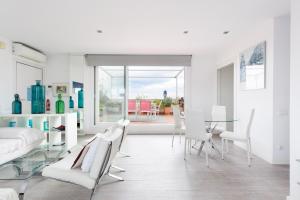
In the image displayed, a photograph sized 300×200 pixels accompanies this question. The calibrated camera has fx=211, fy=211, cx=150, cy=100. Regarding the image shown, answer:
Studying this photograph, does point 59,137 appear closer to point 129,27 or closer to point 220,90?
point 129,27

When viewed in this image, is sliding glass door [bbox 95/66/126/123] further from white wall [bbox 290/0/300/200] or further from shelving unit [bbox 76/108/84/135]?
white wall [bbox 290/0/300/200]

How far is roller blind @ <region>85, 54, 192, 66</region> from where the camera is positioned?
6250 mm

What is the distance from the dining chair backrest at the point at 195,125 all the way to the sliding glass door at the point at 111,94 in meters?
3.34

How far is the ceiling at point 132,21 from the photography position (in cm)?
307

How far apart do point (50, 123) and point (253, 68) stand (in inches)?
169

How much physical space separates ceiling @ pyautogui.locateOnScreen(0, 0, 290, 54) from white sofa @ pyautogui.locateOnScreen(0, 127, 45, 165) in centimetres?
192

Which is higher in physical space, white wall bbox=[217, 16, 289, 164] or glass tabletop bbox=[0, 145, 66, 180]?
white wall bbox=[217, 16, 289, 164]

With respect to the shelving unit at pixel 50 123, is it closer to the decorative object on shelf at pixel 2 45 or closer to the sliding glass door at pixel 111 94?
the decorative object on shelf at pixel 2 45

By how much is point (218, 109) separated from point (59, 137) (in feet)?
12.2

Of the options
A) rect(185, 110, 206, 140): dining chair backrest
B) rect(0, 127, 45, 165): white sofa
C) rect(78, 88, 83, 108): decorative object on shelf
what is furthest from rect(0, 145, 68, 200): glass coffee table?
rect(78, 88, 83, 108): decorative object on shelf

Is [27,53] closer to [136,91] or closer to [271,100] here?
[136,91]

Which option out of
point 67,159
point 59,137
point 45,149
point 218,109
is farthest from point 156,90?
point 67,159

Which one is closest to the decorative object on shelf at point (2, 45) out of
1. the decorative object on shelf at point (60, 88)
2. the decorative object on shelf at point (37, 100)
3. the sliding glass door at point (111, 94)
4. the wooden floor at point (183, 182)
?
the decorative object on shelf at point (37, 100)

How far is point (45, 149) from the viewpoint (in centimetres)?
346
